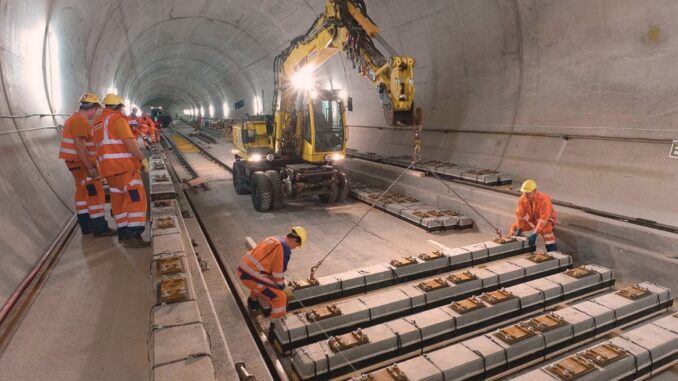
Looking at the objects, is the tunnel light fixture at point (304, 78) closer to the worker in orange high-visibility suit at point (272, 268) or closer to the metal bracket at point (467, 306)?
the worker in orange high-visibility suit at point (272, 268)

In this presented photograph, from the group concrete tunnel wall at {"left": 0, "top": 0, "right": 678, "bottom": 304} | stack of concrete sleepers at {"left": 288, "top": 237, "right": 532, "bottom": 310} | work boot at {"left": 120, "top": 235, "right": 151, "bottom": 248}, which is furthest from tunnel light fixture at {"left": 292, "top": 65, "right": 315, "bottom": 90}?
work boot at {"left": 120, "top": 235, "right": 151, "bottom": 248}

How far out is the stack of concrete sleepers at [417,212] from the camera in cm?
762

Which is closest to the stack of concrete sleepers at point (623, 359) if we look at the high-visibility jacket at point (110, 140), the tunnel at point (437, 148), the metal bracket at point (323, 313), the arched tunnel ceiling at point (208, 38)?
the tunnel at point (437, 148)

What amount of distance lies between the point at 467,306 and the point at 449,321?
333 millimetres

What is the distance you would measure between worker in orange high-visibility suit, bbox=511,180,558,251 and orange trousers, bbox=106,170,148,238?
549 centimetres

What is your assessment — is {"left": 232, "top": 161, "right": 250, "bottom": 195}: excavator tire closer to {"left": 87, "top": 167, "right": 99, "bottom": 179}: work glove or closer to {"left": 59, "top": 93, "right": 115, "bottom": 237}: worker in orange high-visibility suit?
{"left": 59, "top": 93, "right": 115, "bottom": 237}: worker in orange high-visibility suit

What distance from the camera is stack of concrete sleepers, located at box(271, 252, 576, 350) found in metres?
4.06

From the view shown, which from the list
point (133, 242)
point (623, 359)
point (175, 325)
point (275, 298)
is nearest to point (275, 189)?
point (133, 242)

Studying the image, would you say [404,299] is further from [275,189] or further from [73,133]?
[275,189]

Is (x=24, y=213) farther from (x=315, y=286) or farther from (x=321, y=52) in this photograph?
(x=321, y=52)

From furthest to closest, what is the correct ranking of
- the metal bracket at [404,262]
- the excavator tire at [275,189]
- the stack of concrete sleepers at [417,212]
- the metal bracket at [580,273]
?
the excavator tire at [275,189] → the stack of concrete sleepers at [417,212] → the metal bracket at [404,262] → the metal bracket at [580,273]

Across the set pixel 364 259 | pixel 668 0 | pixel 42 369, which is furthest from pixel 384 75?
pixel 42 369

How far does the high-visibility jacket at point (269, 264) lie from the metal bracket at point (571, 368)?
2.70 m

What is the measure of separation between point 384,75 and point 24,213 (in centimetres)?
563
